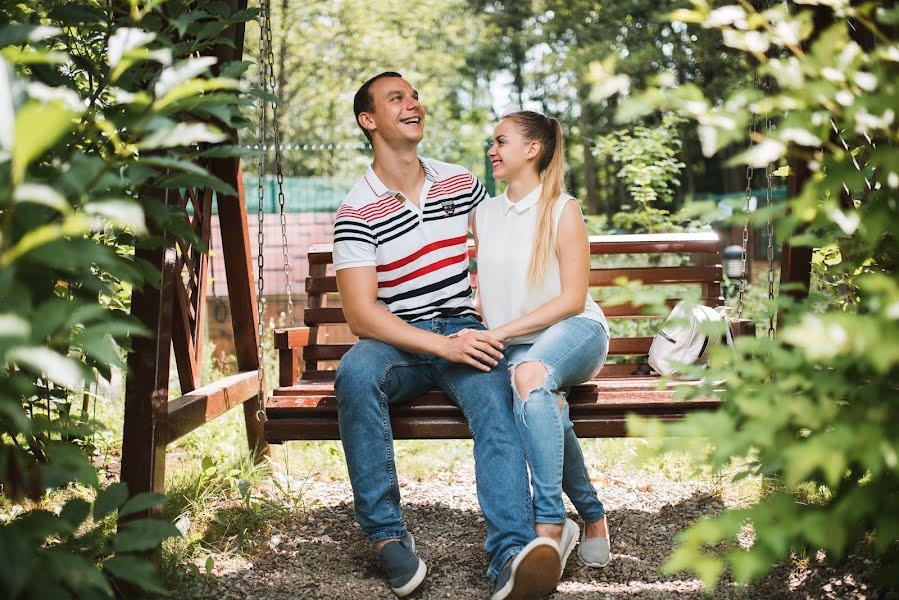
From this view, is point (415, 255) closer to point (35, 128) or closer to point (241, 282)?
point (241, 282)

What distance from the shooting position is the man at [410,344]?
2713mm

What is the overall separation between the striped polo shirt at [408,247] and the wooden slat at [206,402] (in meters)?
0.68

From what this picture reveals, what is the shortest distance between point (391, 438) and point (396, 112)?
4.14 feet

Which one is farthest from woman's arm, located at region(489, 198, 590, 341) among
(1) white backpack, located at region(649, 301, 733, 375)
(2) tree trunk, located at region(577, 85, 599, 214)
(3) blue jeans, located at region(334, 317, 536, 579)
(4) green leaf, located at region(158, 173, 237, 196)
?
(2) tree trunk, located at region(577, 85, 599, 214)

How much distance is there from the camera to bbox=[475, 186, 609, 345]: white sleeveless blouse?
10.1 feet

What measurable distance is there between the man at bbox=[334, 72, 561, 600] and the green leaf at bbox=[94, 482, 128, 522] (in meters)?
0.99

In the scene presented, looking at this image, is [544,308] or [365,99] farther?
[365,99]

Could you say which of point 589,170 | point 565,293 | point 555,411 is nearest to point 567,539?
point 555,411

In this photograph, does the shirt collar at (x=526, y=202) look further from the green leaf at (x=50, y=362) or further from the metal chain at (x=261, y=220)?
the green leaf at (x=50, y=362)

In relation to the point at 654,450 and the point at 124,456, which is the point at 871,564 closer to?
the point at 654,450

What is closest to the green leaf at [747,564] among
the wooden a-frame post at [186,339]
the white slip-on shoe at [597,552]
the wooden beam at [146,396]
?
the wooden a-frame post at [186,339]

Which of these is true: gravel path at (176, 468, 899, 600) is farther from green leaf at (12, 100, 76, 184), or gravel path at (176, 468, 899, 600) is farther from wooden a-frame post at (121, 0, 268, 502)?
green leaf at (12, 100, 76, 184)

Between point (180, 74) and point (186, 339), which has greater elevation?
point (180, 74)

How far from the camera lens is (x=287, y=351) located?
3.63 m
